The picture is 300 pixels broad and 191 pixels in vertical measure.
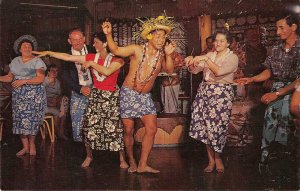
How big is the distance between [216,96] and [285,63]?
988 mm

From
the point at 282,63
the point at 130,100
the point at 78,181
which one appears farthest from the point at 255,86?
the point at 78,181

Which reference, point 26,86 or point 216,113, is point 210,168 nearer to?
point 216,113

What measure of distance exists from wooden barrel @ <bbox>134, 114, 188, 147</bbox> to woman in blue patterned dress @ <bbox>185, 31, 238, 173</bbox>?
5.50 ft

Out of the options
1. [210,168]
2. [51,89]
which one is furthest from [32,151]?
[210,168]

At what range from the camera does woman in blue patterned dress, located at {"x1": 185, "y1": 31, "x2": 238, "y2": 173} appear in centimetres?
516

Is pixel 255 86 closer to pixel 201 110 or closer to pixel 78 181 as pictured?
pixel 201 110

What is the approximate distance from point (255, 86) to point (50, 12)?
12.6ft

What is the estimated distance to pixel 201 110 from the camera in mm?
5297

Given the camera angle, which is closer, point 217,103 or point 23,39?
point 217,103

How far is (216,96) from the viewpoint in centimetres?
517

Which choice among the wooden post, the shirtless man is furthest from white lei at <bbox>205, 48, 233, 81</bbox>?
the wooden post

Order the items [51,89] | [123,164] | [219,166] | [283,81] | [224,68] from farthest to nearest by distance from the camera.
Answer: [51,89] < [123,164] < [283,81] < [219,166] < [224,68]

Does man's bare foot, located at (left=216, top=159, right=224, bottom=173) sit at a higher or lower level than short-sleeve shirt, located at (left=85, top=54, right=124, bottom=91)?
lower

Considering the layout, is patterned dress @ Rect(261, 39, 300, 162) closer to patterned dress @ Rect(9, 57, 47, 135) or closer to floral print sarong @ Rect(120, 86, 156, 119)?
floral print sarong @ Rect(120, 86, 156, 119)
